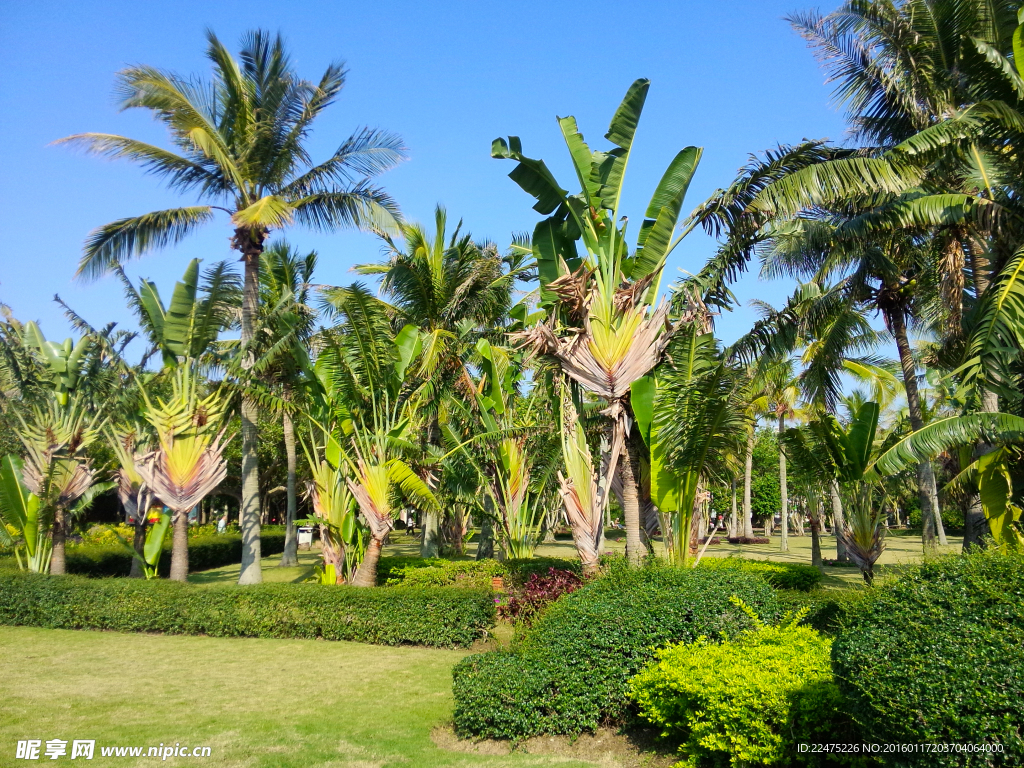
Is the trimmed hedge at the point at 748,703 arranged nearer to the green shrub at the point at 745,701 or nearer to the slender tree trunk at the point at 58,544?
the green shrub at the point at 745,701

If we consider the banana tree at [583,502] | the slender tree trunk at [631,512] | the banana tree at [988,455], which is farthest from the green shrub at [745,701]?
the banana tree at [583,502]

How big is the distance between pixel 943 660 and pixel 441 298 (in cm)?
1307

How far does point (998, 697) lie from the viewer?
3.54m

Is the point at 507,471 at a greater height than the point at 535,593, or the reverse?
the point at 507,471

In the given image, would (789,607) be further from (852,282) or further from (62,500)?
(62,500)

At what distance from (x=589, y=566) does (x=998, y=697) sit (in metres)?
6.66

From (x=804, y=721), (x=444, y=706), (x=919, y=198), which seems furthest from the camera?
(x=919, y=198)

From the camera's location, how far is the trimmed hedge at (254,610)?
10844 mm

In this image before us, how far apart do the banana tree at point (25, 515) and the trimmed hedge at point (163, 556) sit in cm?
187

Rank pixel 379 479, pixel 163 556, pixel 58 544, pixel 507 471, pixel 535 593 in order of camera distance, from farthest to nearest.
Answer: pixel 163 556 → pixel 58 544 → pixel 507 471 → pixel 379 479 → pixel 535 593

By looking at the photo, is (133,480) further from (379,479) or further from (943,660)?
(943,660)

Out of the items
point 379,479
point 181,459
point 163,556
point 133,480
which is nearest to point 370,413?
point 379,479

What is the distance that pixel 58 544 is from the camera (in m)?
14.2

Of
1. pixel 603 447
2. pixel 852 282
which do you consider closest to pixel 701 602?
pixel 603 447
